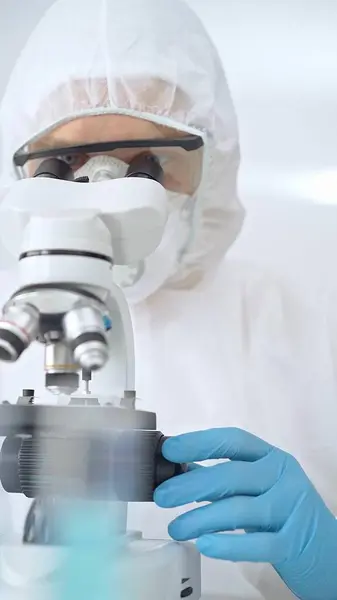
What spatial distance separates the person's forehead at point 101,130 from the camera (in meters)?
0.88

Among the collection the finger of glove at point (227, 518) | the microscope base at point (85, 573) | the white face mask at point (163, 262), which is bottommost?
the microscope base at point (85, 573)

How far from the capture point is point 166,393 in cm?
106

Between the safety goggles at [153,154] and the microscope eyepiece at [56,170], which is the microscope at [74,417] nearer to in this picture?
the microscope eyepiece at [56,170]

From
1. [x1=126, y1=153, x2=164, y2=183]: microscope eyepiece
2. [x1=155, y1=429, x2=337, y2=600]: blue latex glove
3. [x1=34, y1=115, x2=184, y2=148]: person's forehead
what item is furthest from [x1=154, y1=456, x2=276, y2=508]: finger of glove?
[x1=34, y1=115, x2=184, y2=148]: person's forehead

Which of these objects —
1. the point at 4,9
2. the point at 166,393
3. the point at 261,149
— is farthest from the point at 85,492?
the point at 4,9

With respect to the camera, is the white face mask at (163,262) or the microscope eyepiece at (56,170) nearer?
the microscope eyepiece at (56,170)

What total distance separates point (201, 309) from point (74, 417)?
1.75 feet

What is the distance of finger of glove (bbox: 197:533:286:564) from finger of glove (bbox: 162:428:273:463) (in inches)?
3.4

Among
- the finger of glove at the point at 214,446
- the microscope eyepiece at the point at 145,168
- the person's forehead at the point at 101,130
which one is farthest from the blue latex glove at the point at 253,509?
the person's forehead at the point at 101,130

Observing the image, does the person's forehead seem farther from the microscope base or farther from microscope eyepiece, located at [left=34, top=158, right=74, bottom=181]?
the microscope base

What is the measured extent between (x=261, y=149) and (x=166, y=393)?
1.42 ft

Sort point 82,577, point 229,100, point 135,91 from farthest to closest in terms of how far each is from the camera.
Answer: point 229,100 → point 135,91 → point 82,577

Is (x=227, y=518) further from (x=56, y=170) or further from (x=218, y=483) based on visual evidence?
(x=56, y=170)

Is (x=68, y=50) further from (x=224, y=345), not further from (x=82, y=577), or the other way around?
(x=82, y=577)
